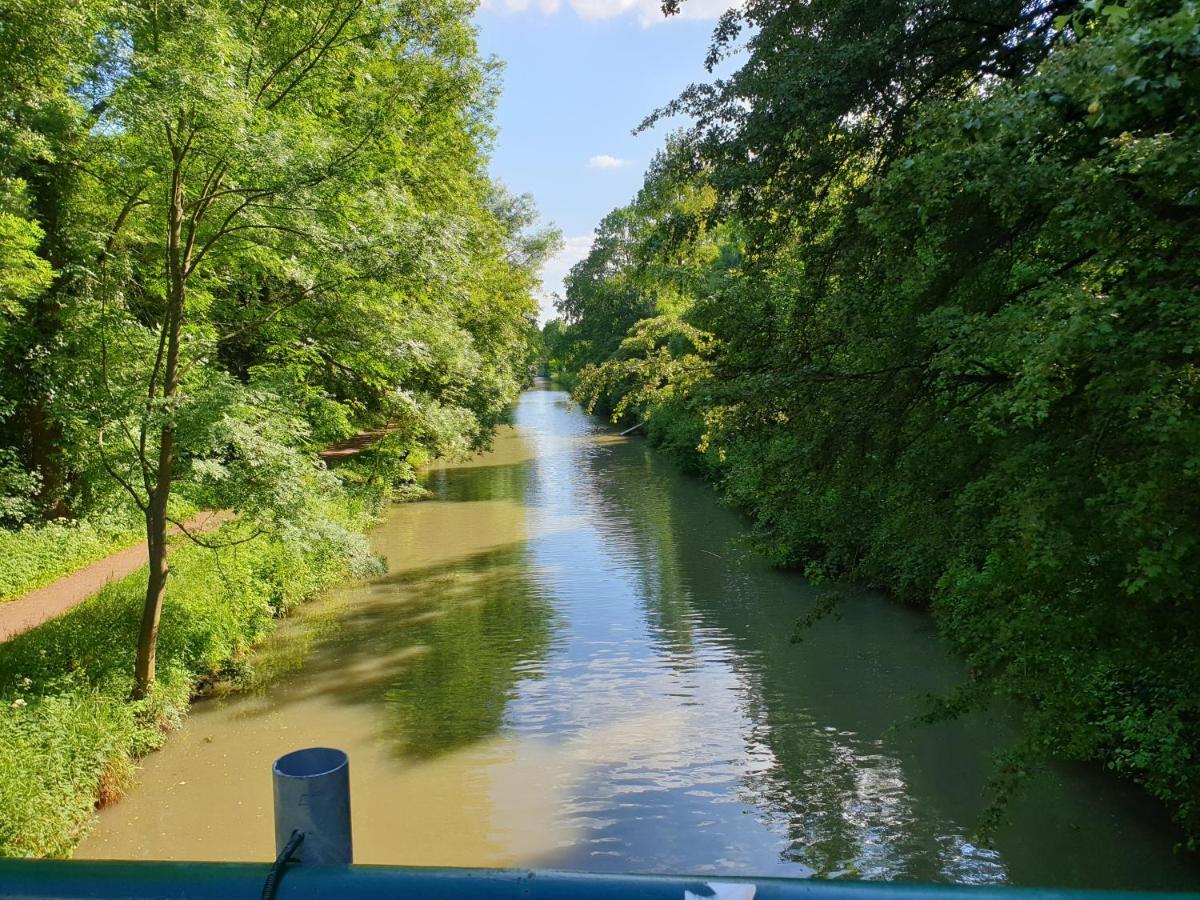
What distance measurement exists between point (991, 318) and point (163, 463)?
7713 millimetres

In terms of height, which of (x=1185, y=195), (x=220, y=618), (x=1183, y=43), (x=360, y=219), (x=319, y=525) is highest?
(x=360, y=219)

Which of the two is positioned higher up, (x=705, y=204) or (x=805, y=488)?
(x=705, y=204)

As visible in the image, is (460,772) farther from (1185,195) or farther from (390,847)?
(1185,195)

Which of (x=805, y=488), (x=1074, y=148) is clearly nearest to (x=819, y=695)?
(x=805, y=488)

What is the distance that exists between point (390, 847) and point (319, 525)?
3337mm

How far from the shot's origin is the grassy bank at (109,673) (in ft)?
20.9

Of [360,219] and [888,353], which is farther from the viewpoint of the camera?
[360,219]

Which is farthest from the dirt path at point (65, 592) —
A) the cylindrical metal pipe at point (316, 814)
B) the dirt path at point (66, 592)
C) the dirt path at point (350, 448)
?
the cylindrical metal pipe at point (316, 814)

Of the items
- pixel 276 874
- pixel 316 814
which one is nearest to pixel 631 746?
pixel 316 814

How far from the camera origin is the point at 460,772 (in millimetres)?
8297

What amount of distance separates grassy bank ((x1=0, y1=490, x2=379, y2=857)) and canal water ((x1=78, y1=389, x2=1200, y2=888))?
456mm

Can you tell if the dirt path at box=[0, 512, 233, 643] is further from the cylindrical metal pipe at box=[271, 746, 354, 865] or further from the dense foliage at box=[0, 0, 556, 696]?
the cylindrical metal pipe at box=[271, 746, 354, 865]

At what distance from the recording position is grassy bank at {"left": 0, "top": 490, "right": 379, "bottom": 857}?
251 inches

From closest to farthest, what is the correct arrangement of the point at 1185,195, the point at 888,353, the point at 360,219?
the point at 1185,195, the point at 888,353, the point at 360,219
